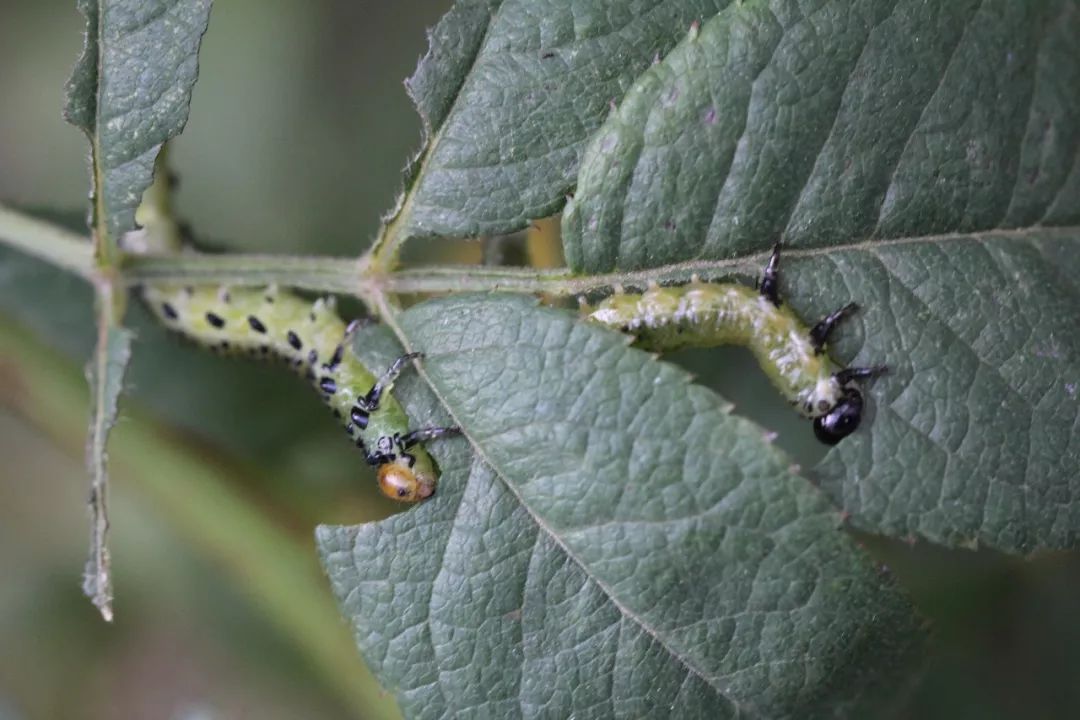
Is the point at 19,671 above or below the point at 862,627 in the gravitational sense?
above

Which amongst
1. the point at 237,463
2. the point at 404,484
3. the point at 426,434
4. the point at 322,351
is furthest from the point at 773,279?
the point at 237,463

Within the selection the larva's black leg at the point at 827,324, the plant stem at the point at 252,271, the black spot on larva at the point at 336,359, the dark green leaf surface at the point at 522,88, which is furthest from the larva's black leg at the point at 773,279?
the black spot on larva at the point at 336,359

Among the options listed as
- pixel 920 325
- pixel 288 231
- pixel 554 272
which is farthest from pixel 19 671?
pixel 920 325

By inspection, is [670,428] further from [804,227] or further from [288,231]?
[288,231]

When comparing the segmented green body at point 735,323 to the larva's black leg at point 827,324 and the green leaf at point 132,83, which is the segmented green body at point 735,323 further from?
the green leaf at point 132,83

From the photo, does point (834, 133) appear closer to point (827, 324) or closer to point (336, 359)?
point (827, 324)

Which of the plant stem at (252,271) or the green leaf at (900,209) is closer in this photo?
the green leaf at (900,209)
